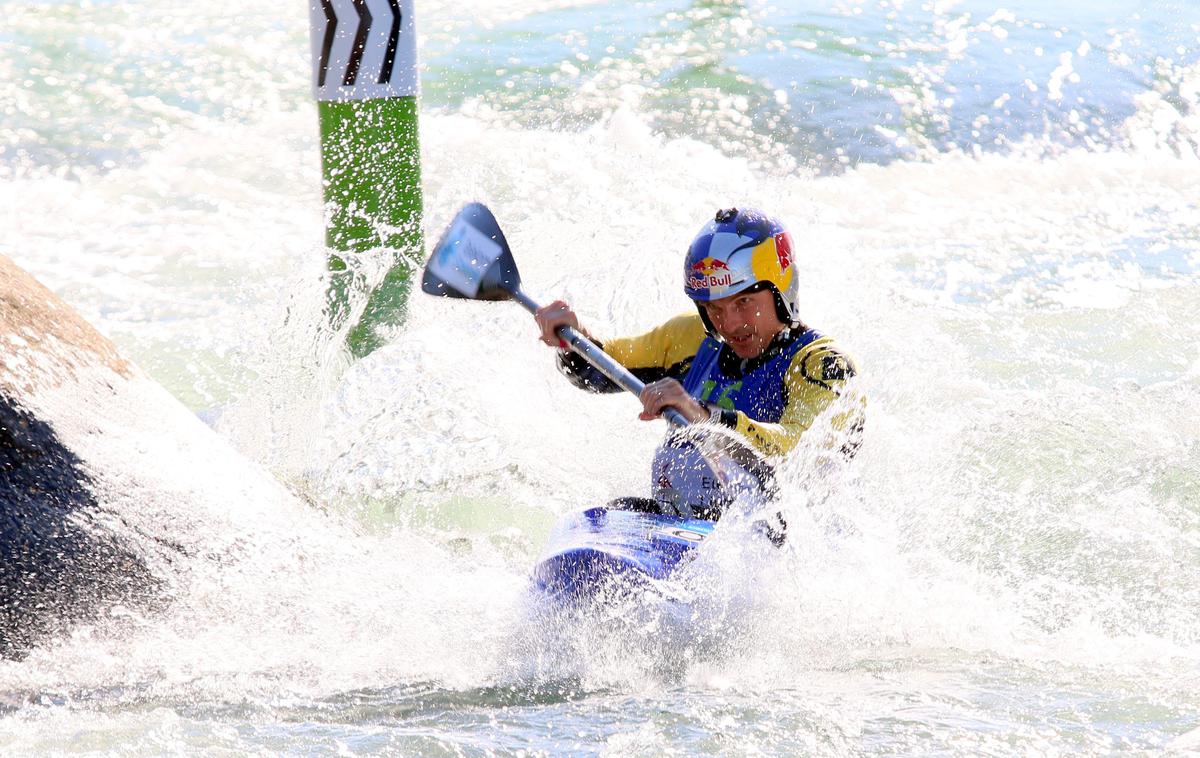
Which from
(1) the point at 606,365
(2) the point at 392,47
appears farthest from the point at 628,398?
(1) the point at 606,365

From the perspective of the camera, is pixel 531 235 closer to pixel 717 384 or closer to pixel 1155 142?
pixel 717 384

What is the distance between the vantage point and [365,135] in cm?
551

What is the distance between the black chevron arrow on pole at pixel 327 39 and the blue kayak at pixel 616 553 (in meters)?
2.58

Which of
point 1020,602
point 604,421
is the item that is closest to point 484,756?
point 1020,602

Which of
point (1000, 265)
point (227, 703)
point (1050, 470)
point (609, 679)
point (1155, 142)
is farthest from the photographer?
point (1155, 142)

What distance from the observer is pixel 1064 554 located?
15.3 feet

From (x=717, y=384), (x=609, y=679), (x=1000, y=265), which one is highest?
(x=717, y=384)

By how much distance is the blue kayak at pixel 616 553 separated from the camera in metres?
3.57

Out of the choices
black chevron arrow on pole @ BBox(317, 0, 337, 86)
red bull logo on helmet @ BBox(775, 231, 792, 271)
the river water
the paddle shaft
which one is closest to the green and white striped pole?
black chevron arrow on pole @ BBox(317, 0, 337, 86)

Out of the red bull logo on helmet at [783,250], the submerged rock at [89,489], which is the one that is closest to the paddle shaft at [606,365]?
the red bull logo on helmet at [783,250]

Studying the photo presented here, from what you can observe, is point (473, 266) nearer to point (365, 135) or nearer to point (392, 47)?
point (365, 135)

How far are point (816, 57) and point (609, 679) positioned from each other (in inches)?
415

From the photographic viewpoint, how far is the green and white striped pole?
17.8ft

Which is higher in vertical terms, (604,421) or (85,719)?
(85,719)
